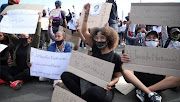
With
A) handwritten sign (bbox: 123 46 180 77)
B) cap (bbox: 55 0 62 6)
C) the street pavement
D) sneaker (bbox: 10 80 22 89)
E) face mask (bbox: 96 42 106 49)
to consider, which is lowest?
the street pavement

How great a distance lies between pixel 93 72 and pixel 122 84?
1.26 m

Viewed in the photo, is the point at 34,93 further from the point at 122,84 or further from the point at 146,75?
the point at 146,75

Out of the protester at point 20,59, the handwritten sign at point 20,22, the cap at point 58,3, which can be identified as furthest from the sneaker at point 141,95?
the cap at point 58,3

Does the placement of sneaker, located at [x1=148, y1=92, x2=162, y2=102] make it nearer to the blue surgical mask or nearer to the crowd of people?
the crowd of people

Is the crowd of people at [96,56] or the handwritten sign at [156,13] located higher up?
the handwritten sign at [156,13]

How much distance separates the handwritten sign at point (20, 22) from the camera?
189 cm

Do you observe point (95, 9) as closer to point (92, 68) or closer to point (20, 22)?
point (92, 68)

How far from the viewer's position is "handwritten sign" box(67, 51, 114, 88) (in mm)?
1386

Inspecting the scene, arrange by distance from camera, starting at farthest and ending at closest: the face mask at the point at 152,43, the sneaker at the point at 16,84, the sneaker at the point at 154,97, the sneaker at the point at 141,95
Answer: the sneaker at the point at 16,84, the face mask at the point at 152,43, the sneaker at the point at 141,95, the sneaker at the point at 154,97

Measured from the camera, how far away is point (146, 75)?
7.22 ft

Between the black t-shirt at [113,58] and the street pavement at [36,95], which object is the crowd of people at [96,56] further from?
the street pavement at [36,95]

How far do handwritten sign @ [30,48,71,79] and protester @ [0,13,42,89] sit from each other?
1.86 ft

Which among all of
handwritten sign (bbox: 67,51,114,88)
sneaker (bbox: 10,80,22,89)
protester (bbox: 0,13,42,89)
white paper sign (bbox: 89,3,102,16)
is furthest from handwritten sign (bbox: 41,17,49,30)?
handwritten sign (bbox: 67,51,114,88)

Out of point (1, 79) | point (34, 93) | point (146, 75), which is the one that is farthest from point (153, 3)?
point (1, 79)
